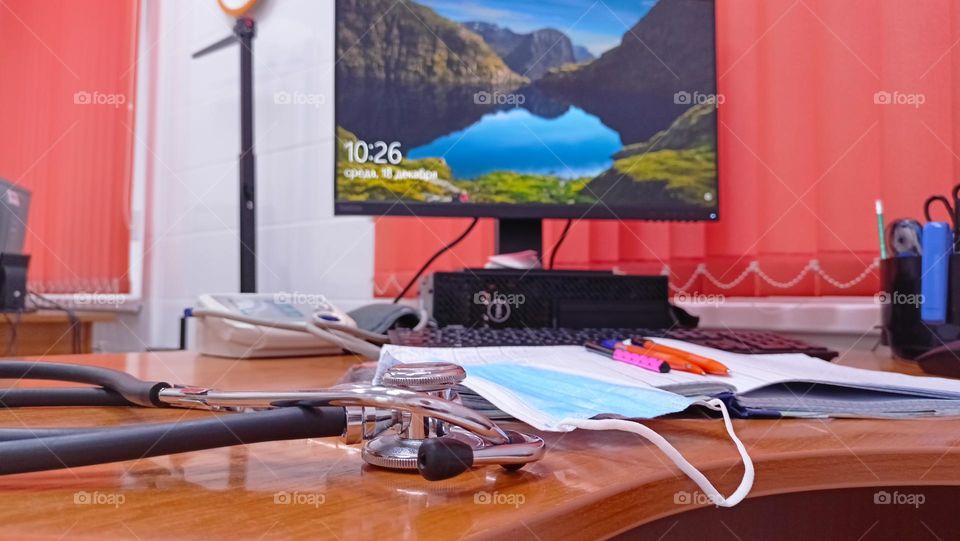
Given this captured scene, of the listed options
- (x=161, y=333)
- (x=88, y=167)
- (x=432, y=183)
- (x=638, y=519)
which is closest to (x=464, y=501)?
(x=638, y=519)

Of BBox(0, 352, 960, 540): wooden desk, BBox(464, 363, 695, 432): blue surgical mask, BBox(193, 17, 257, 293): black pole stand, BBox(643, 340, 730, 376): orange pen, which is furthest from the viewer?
BBox(193, 17, 257, 293): black pole stand

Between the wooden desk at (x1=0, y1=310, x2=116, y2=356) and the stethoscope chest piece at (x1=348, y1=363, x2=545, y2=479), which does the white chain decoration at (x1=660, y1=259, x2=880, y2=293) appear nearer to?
the stethoscope chest piece at (x1=348, y1=363, x2=545, y2=479)

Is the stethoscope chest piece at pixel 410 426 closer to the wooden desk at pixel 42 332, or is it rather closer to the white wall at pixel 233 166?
the white wall at pixel 233 166

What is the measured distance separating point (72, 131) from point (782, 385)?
2.37m

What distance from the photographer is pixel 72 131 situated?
7.25ft

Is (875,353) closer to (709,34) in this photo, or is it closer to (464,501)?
(709,34)

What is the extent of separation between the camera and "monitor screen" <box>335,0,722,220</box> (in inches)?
38.2

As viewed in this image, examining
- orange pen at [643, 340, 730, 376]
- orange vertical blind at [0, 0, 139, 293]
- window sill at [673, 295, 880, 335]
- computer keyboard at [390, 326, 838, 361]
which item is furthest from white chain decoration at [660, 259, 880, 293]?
orange vertical blind at [0, 0, 139, 293]

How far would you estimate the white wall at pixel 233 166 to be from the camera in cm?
Result: 159

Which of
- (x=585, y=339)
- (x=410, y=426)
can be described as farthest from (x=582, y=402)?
(x=585, y=339)

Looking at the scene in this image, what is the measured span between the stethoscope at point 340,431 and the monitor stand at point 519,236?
676 mm

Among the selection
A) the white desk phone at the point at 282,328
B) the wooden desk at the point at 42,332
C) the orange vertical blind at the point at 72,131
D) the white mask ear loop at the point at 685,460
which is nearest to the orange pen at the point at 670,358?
the white mask ear loop at the point at 685,460

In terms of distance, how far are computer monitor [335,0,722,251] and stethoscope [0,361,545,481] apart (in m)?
0.64

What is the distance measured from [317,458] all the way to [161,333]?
6.39 feet
